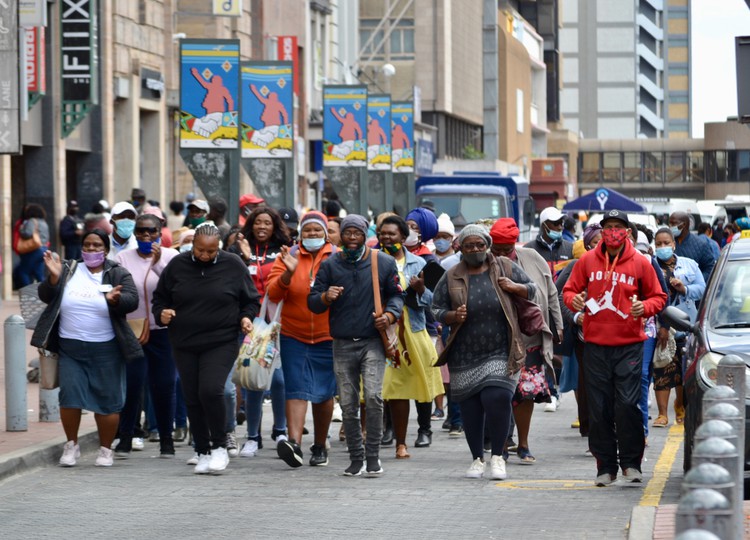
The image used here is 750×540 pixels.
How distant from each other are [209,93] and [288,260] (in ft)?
28.6

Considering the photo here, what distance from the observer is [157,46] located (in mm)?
39938

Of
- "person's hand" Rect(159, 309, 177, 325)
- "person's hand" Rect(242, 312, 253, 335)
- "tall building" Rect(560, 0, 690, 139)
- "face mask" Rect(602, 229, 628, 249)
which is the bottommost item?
"person's hand" Rect(242, 312, 253, 335)

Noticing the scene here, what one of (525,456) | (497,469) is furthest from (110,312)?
(525,456)

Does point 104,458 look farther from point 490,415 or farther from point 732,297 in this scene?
point 732,297

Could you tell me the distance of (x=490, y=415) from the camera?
37.3 ft

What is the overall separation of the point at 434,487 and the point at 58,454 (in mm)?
3050

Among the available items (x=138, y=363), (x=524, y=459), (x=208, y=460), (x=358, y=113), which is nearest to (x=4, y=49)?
(x=138, y=363)

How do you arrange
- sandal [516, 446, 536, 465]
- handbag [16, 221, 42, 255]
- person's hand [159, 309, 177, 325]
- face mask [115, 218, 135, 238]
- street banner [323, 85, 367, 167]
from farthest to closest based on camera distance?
street banner [323, 85, 367, 167] → handbag [16, 221, 42, 255] → face mask [115, 218, 135, 238] → sandal [516, 446, 536, 465] → person's hand [159, 309, 177, 325]

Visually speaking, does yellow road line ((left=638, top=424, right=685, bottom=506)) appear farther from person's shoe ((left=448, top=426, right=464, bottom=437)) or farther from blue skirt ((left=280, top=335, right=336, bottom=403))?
blue skirt ((left=280, top=335, right=336, bottom=403))

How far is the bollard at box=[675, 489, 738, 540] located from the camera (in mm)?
4715

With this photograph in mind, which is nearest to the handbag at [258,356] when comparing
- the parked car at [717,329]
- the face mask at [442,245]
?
the parked car at [717,329]

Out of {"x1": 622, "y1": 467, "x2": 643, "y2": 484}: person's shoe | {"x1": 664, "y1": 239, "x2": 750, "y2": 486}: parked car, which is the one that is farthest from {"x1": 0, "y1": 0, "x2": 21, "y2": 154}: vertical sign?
{"x1": 664, "y1": 239, "x2": 750, "y2": 486}: parked car

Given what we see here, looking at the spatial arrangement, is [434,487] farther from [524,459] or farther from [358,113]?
[358,113]

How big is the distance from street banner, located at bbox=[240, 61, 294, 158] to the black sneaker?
33.4ft
